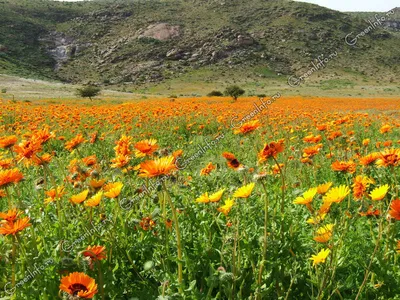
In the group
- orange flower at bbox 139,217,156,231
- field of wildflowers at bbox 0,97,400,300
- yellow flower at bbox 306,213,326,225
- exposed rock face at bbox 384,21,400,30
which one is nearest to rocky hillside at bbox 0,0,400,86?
field of wildflowers at bbox 0,97,400,300

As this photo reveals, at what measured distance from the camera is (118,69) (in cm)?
8169

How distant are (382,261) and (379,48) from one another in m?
105

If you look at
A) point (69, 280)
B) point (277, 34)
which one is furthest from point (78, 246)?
point (277, 34)

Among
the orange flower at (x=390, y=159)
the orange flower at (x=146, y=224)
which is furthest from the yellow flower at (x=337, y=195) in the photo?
the orange flower at (x=146, y=224)

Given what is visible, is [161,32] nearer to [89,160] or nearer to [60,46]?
[60,46]

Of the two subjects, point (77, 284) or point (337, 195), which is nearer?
point (77, 284)

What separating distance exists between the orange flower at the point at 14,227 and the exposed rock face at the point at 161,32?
9401 centimetres

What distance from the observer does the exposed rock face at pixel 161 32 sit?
303 feet

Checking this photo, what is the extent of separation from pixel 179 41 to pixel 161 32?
5596 mm

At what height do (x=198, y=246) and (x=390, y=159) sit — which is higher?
(x=390, y=159)

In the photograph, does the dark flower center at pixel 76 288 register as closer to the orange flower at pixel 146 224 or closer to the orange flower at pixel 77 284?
the orange flower at pixel 77 284

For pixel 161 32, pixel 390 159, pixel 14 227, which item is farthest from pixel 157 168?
pixel 161 32

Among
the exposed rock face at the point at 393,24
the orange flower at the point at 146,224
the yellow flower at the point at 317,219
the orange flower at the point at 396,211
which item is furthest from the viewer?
the exposed rock face at the point at 393,24

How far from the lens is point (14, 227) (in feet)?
5.29
